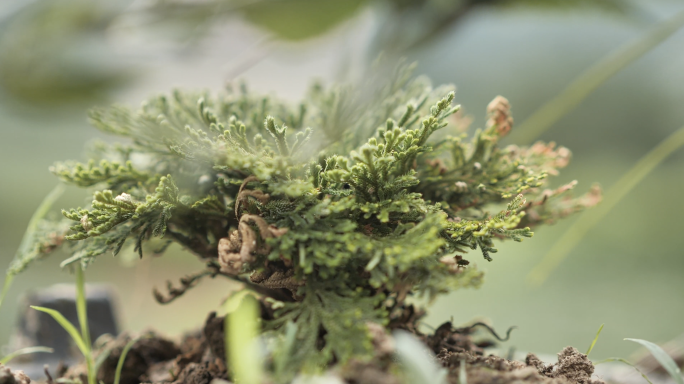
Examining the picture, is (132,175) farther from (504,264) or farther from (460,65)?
(460,65)

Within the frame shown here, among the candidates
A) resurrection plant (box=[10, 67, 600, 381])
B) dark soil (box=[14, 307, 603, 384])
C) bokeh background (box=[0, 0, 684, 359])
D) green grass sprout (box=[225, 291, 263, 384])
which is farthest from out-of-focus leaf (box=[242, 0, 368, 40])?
green grass sprout (box=[225, 291, 263, 384])

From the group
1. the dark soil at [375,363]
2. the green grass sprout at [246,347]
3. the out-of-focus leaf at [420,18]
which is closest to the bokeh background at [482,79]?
the out-of-focus leaf at [420,18]

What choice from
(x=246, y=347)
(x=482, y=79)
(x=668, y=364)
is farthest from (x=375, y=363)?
(x=482, y=79)

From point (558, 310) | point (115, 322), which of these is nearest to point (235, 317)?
point (115, 322)

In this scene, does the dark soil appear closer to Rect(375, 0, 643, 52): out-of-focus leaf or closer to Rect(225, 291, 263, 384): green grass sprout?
Rect(225, 291, 263, 384): green grass sprout

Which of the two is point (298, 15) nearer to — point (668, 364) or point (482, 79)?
point (482, 79)
